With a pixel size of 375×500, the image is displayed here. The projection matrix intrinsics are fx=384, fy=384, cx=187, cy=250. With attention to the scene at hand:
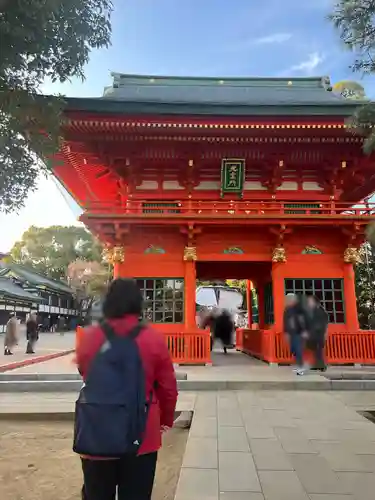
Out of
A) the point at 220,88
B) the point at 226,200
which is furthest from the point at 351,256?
the point at 220,88

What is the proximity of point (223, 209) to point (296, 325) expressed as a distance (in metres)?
4.42

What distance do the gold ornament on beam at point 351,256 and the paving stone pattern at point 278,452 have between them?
5.97 metres

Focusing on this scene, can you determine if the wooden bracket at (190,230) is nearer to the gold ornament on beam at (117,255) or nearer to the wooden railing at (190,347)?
the gold ornament on beam at (117,255)

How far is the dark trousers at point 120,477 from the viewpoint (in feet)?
6.27

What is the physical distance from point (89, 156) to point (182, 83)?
8111mm

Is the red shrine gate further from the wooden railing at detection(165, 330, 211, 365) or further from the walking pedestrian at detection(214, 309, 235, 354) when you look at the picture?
the walking pedestrian at detection(214, 309, 235, 354)

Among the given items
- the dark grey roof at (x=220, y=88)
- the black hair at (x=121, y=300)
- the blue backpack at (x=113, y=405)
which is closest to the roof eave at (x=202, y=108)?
the dark grey roof at (x=220, y=88)

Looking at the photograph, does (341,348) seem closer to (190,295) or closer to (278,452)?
(190,295)

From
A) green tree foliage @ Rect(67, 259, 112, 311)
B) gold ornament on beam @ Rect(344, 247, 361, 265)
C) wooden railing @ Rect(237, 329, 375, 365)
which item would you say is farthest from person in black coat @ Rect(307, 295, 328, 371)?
green tree foliage @ Rect(67, 259, 112, 311)

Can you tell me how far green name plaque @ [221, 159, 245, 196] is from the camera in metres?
12.3

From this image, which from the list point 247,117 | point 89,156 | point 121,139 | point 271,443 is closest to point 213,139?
point 247,117

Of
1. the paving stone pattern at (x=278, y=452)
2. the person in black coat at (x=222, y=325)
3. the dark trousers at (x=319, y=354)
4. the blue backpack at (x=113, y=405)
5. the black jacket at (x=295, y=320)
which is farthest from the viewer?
the person in black coat at (x=222, y=325)

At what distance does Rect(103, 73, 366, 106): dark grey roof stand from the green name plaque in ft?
16.5

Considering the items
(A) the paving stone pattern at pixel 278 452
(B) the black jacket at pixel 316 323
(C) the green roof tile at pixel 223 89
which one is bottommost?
(A) the paving stone pattern at pixel 278 452
